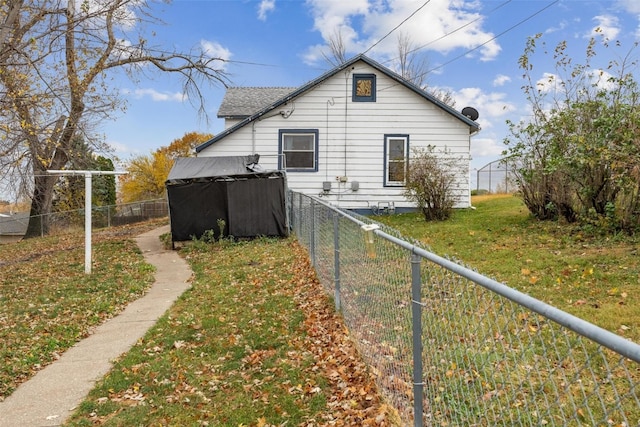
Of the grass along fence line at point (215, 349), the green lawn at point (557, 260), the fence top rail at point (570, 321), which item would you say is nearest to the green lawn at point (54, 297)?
the grass along fence line at point (215, 349)

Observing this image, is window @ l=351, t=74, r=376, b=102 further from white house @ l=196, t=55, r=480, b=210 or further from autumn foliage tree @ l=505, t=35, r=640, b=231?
autumn foliage tree @ l=505, t=35, r=640, b=231

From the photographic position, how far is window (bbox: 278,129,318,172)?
1647 centimetres

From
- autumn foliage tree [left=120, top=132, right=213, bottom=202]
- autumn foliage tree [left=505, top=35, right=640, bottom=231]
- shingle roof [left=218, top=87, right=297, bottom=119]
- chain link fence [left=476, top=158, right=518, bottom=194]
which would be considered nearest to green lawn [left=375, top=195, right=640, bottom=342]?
autumn foliage tree [left=505, top=35, right=640, bottom=231]

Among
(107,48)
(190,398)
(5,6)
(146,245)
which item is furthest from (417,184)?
(107,48)

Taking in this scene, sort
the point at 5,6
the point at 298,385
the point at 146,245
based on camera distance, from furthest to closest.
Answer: the point at 146,245 → the point at 5,6 → the point at 298,385

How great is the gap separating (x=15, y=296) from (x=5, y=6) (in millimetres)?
6047

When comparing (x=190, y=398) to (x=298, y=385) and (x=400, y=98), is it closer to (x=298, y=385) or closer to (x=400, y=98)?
(x=298, y=385)

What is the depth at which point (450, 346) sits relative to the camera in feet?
12.9

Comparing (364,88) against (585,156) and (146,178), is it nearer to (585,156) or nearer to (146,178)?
(585,156)

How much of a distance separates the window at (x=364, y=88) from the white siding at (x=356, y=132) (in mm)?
164

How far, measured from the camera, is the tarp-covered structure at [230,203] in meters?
13.0

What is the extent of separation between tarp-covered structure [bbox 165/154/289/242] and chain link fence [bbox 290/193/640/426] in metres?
7.63

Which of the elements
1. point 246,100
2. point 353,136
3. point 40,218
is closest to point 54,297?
point 353,136

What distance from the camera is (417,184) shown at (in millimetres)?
12641
